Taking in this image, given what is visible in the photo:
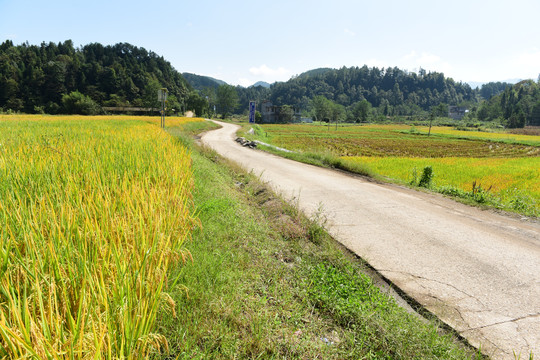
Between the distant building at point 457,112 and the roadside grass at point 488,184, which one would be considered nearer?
the roadside grass at point 488,184

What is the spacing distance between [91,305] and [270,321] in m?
1.67

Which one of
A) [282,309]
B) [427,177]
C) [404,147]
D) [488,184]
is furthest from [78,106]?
[282,309]

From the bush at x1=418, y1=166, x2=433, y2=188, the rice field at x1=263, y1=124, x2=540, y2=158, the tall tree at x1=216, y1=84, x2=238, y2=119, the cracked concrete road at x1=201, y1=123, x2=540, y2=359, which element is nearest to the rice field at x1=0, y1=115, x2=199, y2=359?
the cracked concrete road at x1=201, y1=123, x2=540, y2=359

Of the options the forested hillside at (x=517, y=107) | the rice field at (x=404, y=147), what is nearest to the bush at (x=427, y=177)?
the rice field at (x=404, y=147)

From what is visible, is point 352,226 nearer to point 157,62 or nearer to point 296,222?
point 296,222

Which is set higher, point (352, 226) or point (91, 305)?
point (91, 305)

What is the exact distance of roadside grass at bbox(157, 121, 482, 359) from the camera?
226cm

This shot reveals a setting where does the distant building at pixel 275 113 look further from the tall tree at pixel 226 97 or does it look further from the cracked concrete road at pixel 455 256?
the cracked concrete road at pixel 455 256

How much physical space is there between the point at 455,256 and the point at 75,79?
110m

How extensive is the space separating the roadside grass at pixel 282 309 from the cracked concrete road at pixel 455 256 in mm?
470

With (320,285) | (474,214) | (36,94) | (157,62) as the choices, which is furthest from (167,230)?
(157,62)

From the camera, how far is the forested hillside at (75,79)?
70.5 meters

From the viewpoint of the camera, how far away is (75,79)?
285 feet

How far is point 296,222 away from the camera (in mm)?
5324
